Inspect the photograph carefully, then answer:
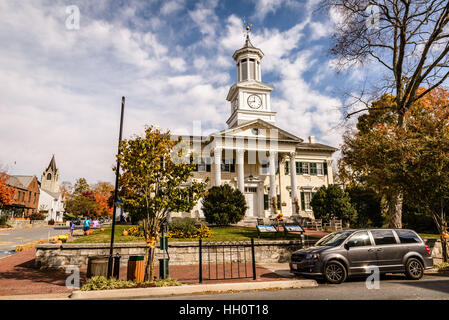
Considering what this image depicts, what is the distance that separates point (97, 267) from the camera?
7.98 metres

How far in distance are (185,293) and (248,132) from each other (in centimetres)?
2288

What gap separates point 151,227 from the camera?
27.8 feet

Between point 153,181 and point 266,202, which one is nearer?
point 153,181

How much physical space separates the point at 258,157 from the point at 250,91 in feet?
27.0

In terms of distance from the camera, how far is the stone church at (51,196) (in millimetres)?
67262

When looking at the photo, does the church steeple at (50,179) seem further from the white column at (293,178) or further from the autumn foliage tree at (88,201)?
the white column at (293,178)

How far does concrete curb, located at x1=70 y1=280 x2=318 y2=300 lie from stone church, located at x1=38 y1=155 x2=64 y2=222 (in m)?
61.7

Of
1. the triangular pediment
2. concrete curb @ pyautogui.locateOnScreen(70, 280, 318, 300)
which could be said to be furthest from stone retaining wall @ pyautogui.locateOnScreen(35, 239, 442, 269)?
the triangular pediment

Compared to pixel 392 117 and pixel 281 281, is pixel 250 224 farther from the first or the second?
pixel 281 281

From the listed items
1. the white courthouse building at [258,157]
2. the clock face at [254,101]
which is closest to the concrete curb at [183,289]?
the white courthouse building at [258,157]

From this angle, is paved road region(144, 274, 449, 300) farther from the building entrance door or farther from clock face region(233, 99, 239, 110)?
clock face region(233, 99, 239, 110)

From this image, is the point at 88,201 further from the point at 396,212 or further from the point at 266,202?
the point at 396,212

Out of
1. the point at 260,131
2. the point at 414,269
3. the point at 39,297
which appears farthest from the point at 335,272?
the point at 260,131
